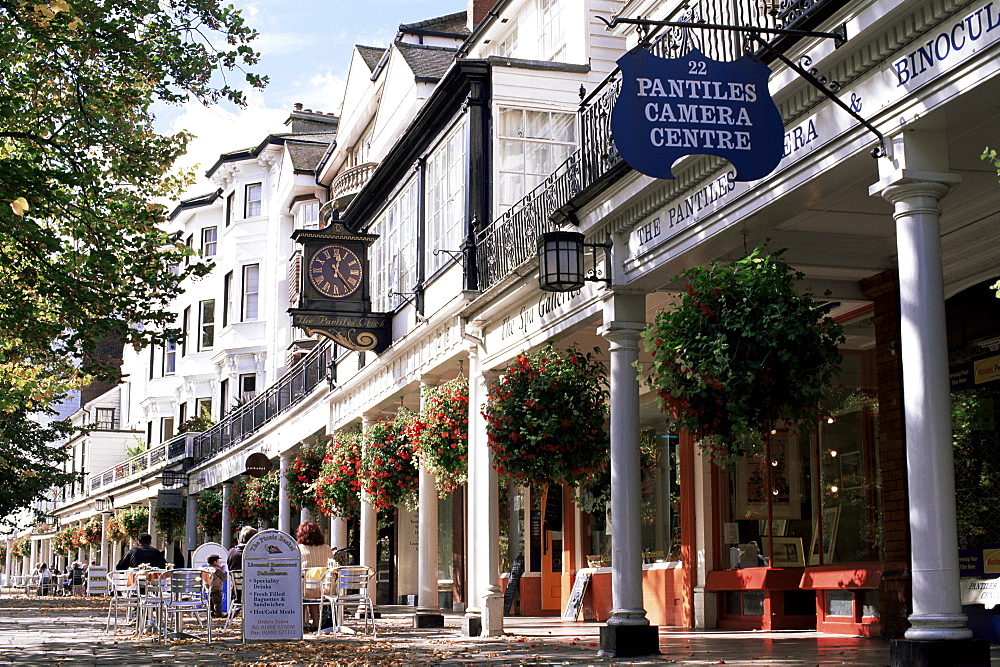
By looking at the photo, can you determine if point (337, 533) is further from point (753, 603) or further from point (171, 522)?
point (171, 522)

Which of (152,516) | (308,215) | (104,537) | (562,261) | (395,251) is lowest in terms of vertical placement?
(104,537)

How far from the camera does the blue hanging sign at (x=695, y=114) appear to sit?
27.7 ft

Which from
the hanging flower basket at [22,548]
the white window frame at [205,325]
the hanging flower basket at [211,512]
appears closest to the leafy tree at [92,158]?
the hanging flower basket at [211,512]

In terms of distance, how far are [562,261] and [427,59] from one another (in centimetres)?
1368

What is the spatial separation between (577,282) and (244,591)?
17.5 feet

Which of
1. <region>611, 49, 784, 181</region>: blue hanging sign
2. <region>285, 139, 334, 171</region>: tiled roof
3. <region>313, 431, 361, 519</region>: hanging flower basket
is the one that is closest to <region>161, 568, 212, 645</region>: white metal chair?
<region>313, 431, 361, 519</region>: hanging flower basket

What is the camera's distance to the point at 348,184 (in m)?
32.6

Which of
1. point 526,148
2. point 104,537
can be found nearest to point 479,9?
point 526,148

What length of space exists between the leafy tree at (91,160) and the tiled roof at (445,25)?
1469 cm

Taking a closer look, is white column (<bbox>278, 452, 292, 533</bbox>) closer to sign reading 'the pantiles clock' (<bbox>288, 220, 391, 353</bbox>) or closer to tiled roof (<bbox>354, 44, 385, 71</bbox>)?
sign reading 'the pantiles clock' (<bbox>288, 220, 391, 353</bbox>)

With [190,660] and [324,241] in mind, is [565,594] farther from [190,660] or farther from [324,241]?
[190,660]

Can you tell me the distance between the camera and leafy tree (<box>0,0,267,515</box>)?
13.0m

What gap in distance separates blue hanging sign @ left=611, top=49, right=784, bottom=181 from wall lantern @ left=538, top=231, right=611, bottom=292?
345 cm

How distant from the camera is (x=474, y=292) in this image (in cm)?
1634
